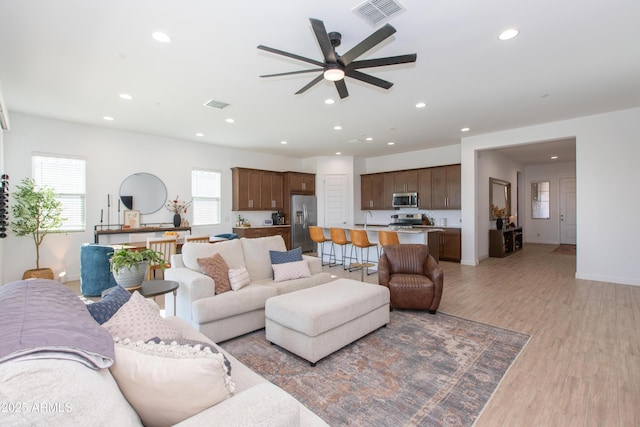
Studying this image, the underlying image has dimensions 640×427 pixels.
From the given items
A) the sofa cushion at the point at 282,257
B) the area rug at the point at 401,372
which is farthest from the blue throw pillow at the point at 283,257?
the area rug at the point at 401,372

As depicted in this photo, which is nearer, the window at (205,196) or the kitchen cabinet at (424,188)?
the window at (205,196)

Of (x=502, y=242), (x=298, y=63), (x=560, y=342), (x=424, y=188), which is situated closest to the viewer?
(x=560, y=342)

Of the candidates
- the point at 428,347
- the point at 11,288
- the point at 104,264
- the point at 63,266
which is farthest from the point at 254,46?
the point at 63,266

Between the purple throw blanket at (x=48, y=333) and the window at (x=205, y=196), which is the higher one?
the window at (x=205, y=196)

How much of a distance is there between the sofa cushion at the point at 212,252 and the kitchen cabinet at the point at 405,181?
5581 millimetres

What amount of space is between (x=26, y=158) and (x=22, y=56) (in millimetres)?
2757

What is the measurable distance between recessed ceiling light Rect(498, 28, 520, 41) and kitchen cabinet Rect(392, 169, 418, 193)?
5208mm

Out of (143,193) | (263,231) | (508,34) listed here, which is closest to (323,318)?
(508,34)

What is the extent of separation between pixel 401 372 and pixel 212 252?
2343 millimetres

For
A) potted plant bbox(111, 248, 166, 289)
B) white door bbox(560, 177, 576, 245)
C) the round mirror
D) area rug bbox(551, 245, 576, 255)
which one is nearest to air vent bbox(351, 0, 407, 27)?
potted plant bbox(111, 248, 166, 289)

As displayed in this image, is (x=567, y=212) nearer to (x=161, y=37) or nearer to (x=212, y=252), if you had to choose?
(x=212, y=252)

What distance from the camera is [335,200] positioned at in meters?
8.81

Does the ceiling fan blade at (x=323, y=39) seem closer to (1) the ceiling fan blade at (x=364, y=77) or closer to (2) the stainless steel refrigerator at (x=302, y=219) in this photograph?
(1) the ceiling fan blade at (x=364, y=77)

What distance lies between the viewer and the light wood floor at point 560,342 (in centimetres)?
194
